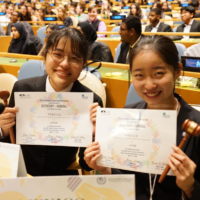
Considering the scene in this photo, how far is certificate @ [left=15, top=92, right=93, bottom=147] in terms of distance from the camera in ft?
3.58

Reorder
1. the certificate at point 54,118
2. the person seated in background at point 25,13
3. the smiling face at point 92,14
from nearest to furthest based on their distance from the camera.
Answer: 1. the certificate at point 54,118
2. the smiling face at point 92,14
3. the person seated in background at point 25,13

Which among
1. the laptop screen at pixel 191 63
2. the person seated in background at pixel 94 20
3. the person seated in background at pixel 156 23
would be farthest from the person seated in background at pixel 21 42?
the laptop screen at pixel 191 63

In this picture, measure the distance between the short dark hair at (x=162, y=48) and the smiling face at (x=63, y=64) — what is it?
0.31 metres

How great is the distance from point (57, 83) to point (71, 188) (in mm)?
614

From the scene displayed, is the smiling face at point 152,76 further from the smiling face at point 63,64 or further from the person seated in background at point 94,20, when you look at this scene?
the person seated in background at point 94,20

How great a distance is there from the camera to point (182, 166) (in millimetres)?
801

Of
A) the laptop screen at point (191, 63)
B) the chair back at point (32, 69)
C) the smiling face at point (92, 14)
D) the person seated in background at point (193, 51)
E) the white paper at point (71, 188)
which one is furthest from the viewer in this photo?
the smiling face at point (92, 14)

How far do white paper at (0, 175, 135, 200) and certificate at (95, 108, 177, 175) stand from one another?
7.0 inches

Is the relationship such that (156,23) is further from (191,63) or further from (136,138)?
(136,138)

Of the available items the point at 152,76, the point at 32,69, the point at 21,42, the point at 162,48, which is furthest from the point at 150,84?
the point at 21,42

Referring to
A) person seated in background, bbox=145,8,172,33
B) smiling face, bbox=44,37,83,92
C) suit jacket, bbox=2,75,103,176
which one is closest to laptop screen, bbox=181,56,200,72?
suit jacket, bbox=2,75,103,176

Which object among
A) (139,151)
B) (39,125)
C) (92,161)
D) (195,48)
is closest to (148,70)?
(139,151)

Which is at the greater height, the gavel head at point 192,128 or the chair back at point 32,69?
the gavel head at point 192,128

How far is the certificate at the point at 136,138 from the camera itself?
0.88 meters
